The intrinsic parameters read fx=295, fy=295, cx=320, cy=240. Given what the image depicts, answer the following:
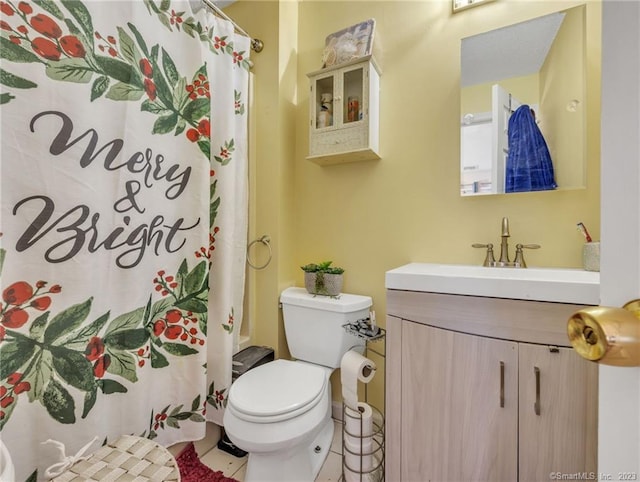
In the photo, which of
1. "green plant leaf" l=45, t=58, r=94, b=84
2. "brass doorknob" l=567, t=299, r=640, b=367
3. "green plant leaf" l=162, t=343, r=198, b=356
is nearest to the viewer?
"brass doorknob" l=567, t=299, r=640, b=367

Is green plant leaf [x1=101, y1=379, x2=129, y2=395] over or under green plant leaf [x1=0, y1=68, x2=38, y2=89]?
under

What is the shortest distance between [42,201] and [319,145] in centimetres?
111

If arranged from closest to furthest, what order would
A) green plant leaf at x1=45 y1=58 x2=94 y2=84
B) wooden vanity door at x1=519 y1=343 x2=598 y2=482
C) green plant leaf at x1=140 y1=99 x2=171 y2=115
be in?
wooden vanity door at x1=519 y1=343 x2=598 y2=482 → green plant leaf at x1=45 y1=58 x2=94 y2=84 → green plant leaf at x1=140 y1=99 x2=171 y2=115

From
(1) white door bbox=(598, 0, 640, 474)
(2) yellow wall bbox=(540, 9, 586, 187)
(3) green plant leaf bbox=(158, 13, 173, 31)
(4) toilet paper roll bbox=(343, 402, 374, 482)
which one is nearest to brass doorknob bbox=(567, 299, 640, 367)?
(1) white door bbox=(598, 0, 640, 474)

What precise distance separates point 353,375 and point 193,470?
32.7 inches

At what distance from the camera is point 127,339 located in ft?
3.48

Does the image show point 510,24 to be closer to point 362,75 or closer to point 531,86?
point 531,86

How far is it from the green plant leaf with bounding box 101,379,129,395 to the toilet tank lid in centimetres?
72

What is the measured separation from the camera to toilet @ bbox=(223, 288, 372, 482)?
103cm

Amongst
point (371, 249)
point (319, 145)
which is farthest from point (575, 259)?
point (319, 145)

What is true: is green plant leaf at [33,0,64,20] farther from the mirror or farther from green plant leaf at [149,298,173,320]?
the mirror

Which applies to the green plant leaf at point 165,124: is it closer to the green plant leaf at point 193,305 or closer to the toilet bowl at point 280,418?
the green plant leaf at point 193,305

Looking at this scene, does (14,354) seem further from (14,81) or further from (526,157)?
(526,157)

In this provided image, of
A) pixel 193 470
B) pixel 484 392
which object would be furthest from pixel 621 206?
pixel 193 470
